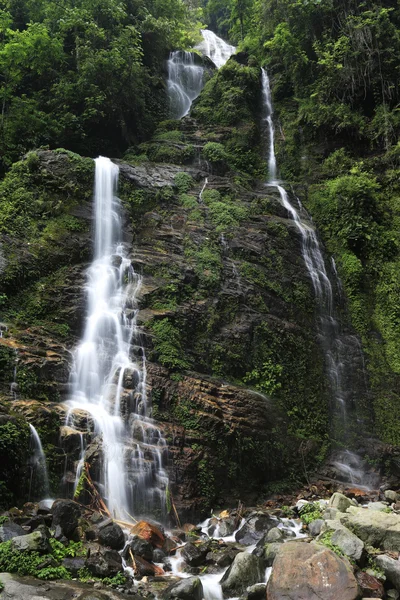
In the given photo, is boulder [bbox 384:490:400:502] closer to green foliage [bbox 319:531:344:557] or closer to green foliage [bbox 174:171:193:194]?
green foliage [bbox 319:531:344:557]

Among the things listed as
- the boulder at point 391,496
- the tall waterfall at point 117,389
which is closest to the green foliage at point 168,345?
the tall waterfall at point 117,389

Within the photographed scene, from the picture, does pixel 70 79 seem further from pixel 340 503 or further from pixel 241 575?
pixel 241 575

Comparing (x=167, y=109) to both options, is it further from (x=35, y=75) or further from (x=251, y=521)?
(x=251, y=521)

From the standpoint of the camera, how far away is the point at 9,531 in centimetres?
668

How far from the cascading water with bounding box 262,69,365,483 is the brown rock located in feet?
19.9

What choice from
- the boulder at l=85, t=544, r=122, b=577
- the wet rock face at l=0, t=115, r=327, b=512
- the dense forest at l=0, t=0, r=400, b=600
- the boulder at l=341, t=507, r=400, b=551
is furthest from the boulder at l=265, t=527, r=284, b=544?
the boulder at l=85, t=544, r=122, b=577

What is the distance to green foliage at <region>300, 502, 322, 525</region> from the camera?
29.8ft

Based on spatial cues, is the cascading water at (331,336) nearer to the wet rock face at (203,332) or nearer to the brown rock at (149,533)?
the wet rock face at (203,332)

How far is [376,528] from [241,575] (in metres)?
2.46

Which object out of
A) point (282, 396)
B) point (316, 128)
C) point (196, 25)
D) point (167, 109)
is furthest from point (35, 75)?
point (196, 25)

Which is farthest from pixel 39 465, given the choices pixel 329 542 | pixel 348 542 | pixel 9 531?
pixel 348 542

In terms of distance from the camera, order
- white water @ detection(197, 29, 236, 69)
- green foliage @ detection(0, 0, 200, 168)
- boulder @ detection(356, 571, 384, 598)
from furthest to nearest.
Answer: white water @ detection(197, 29, 236, 69), green foliage @ detection(0, 0, 200, 168), boulder @ detection(356, 571, 384, 598)

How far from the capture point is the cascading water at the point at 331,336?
13.3 metres

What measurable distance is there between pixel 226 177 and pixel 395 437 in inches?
478
